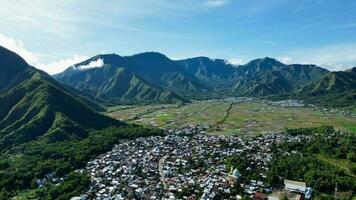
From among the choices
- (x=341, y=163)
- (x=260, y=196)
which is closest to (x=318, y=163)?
(x=341, y=163)

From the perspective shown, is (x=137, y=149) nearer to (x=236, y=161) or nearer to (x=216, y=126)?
(x=236, y=161)

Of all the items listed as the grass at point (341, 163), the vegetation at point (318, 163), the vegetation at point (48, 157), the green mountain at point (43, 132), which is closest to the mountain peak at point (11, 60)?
the green mountain at point (43, 132)

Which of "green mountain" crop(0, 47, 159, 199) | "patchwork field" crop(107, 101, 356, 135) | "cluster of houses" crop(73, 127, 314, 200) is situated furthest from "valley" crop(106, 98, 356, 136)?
"green mountain" crop(0, 47, 159, 199)

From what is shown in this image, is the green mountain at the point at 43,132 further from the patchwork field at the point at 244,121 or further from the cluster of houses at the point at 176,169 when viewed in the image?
the patchwork field at the point at 244,121

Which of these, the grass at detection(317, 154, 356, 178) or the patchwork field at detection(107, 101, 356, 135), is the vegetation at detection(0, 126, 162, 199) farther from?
the grass at detection(317, 154, 356, 178)

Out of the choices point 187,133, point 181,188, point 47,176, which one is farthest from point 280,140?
point 47,176

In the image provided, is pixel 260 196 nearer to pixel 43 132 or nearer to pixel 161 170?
pixel 161 170

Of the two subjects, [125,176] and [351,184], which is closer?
[351,184]
